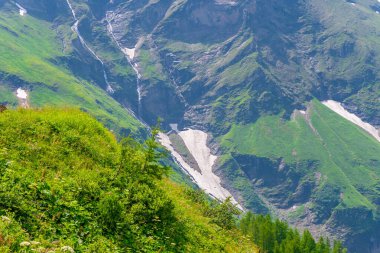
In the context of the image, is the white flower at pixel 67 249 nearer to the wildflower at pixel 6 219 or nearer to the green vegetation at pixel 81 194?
the green vegetation at pixel 81 194

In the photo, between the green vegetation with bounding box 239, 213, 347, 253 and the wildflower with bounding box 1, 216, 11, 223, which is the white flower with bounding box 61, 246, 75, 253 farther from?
the green vegetation with bounding box 239, 213, 347, 253

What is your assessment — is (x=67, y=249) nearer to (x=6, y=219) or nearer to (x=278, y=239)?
(x=6, y=219)

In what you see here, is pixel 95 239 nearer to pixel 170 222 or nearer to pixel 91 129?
pixel 170 222

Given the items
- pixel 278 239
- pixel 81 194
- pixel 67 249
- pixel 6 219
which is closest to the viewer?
pixel 67 249

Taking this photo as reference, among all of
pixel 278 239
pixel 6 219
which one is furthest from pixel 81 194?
pixel 278 239

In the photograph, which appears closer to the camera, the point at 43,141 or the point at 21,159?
the point at 21,159

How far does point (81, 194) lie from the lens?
16312 millimetres

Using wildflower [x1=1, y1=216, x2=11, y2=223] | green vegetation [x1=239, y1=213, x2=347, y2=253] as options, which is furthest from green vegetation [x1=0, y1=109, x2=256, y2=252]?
green vegetation [x1=239, y1=213, x2=347, y2=253]

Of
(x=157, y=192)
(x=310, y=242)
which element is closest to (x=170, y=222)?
(x=157, y=192)

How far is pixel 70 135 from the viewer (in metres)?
20.0

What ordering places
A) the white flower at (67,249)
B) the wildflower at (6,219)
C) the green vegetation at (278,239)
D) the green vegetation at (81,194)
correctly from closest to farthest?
1. the white flower at (67,249)
2. the wildflower at (6,219)
3. the green vegetation at (81,194)
4. the green vegetation at (278,239)

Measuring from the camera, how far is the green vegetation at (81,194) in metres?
13.4

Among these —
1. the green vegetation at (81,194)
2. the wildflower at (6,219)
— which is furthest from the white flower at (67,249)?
the wildflower at (6,219)

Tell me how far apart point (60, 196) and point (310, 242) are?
415 feet
